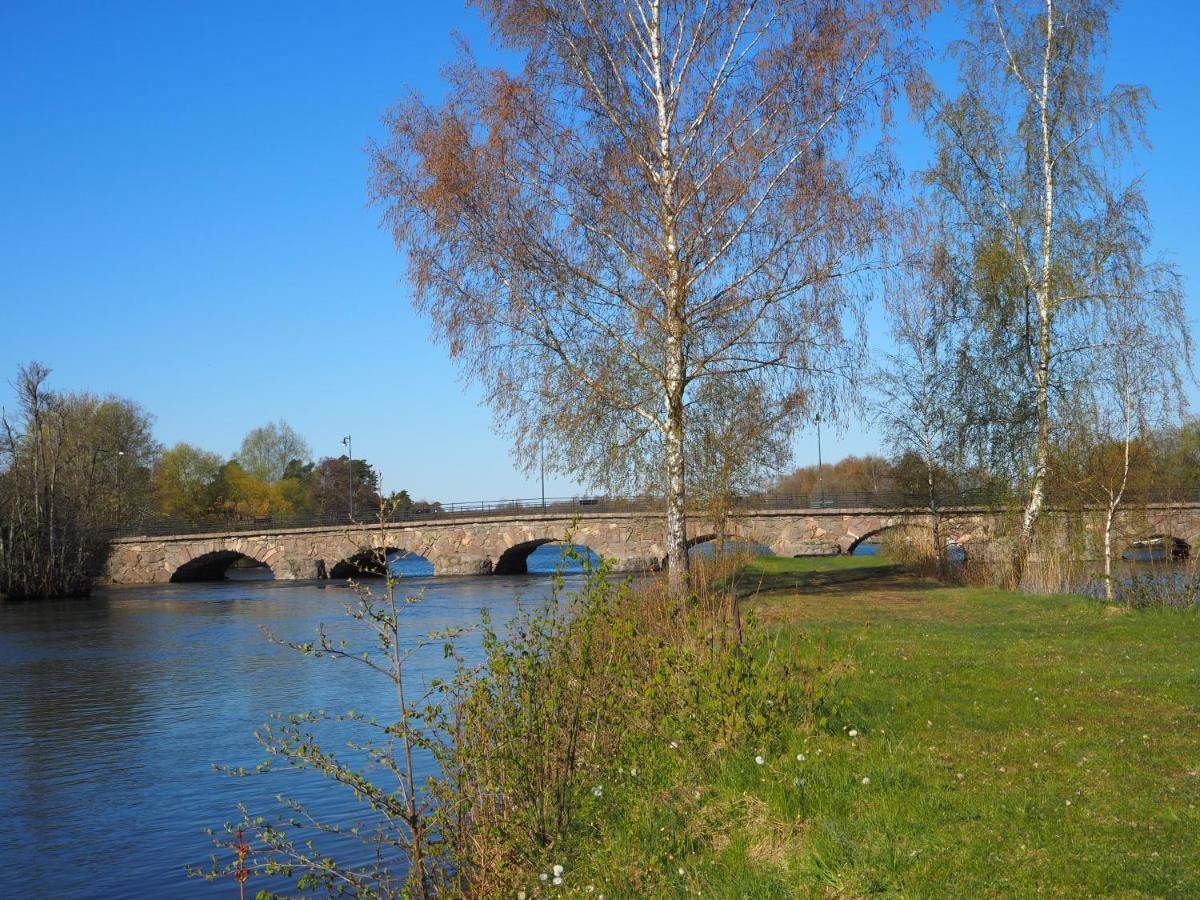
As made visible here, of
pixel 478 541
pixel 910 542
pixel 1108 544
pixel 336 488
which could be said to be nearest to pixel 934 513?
pixel 910 542

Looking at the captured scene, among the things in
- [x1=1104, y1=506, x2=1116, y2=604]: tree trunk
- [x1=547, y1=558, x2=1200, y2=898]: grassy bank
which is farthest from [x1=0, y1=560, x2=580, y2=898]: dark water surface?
[x1=1104, y1=506, x2=1116, y2=604]: tree trunk

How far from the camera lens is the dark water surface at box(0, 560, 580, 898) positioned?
935cm

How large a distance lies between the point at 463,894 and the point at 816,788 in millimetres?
2190

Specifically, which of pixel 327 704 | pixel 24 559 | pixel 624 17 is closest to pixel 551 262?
pixel 624 17

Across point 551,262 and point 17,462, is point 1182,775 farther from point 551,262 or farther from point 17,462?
point 17,462

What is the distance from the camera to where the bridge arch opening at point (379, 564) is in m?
5.88

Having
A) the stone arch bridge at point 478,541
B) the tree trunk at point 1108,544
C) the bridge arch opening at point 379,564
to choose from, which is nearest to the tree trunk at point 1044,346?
the tree trunk at point 1108,544

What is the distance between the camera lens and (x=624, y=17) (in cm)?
1666

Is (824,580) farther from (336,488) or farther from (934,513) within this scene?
(336,488)

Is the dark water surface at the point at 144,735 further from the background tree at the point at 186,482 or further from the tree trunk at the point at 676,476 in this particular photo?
the background tree at the point at 186,482

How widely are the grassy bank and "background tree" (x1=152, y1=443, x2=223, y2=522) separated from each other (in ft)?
270

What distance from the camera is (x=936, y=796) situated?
20.5ft

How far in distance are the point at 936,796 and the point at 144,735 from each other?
12061 mm

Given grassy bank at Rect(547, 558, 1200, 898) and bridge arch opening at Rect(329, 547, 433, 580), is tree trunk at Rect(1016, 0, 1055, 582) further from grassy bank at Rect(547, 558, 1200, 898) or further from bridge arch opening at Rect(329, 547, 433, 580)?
bridge arch opening at Rect(329, 547, 433, 580)
